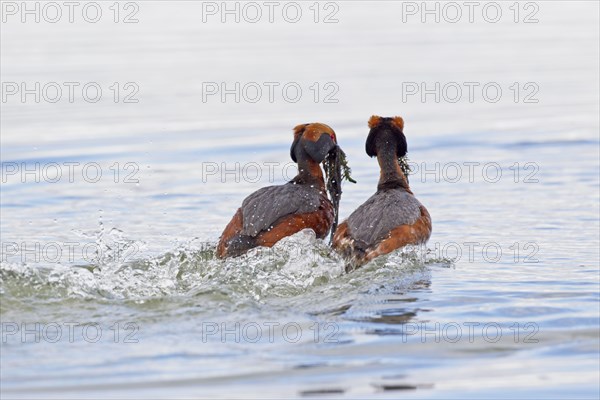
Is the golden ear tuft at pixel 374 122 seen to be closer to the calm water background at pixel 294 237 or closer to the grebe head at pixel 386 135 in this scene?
the grebe head at pixel 386 135

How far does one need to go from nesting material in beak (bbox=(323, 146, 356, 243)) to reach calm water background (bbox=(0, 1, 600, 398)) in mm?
1272

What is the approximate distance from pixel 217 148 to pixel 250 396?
37.9ft

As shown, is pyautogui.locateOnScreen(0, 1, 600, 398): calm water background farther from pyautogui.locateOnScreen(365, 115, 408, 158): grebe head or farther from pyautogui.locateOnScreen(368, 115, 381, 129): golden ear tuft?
A: pyautogui.locateOnScreen(368, 115, 381, 129): golden ear tuft

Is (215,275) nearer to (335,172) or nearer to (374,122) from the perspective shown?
(335,172)

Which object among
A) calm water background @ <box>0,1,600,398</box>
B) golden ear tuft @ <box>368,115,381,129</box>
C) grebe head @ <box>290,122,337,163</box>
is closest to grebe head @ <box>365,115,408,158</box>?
golden ear tuft @ <box>368,115,381,129</box>

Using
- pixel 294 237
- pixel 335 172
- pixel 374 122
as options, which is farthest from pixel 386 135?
pixel 294 237

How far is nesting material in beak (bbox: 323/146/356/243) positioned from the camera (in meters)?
14.3

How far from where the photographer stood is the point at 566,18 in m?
34.3

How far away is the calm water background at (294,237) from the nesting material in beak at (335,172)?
1.27 metres

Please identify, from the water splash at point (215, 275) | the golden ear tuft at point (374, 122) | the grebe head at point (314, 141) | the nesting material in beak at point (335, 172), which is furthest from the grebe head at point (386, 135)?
the water splash at point (215, 275)

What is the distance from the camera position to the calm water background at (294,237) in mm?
9062

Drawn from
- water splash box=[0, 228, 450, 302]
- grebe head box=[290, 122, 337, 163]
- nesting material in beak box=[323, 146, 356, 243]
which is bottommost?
water splash box=[0, 228, 450, 302]

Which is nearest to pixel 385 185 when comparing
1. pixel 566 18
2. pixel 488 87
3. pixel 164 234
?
pixel 164 234

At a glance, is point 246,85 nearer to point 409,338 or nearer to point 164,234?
point 164,234
